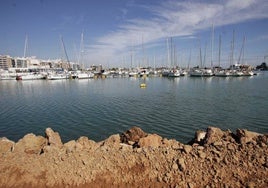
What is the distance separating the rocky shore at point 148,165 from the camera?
24.7ft

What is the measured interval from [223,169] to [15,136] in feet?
56.9

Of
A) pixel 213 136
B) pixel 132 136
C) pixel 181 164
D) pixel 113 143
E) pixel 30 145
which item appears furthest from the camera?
pixel 132 136

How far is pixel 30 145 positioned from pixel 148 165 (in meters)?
6.76

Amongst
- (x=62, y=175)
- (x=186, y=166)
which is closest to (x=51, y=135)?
(x=62, y=175)

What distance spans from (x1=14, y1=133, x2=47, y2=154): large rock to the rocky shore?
0.70 metres

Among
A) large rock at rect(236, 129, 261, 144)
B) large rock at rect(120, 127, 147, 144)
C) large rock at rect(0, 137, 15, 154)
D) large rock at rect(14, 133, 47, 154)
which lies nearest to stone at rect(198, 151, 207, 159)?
large rock at rect(236, 129, 261, 144)

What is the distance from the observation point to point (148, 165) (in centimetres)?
831

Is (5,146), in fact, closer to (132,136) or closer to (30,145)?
(30,145)

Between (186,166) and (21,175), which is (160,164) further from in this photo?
(21,175)

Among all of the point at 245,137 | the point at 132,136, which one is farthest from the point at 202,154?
the point at 132,136

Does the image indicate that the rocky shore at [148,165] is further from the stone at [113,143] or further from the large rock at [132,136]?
the large rock at [132,136]

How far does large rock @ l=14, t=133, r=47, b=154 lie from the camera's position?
10055 mm

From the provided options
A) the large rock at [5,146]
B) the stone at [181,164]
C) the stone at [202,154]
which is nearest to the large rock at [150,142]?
the stone at [181,164]

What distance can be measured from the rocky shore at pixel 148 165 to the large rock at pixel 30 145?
698 millimetres
